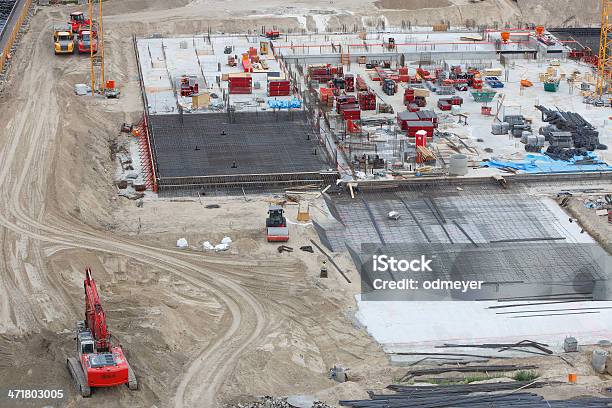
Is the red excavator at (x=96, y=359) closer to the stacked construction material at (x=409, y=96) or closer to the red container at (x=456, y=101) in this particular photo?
the stacked construction material at (x=409, y=96)

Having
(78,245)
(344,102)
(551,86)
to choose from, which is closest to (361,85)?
(344,102)

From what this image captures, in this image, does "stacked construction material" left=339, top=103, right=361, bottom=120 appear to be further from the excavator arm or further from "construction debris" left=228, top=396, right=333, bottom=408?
"construction debris" left=228, top=396, right=333, bottom=408

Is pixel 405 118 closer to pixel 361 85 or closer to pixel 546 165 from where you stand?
pixel 361 85

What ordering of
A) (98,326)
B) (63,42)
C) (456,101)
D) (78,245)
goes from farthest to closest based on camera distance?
(63,42) → (456,101) → (78,245) → (98,326)

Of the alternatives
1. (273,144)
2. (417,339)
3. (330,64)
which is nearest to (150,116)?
(273,144)

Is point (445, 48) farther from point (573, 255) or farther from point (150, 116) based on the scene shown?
point (573, 255)

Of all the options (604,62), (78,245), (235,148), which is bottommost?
(78,245)
